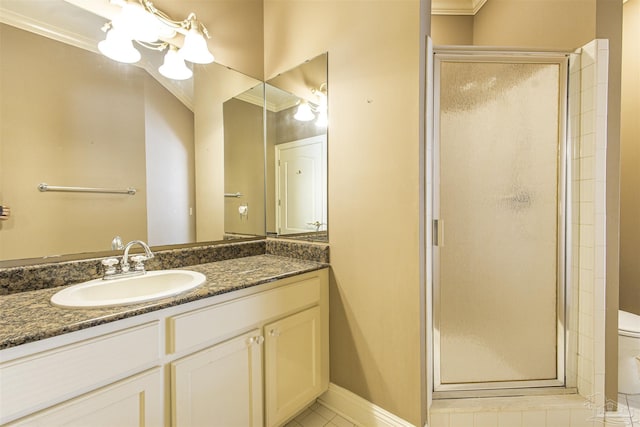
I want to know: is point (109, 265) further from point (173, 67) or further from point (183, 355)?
point (173, 67)

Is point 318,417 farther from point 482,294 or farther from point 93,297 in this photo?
point 93,297

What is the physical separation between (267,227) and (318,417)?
114cm

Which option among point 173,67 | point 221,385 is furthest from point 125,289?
point 173,67

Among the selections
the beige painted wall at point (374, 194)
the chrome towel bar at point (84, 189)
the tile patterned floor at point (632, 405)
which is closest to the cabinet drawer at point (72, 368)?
the chrome towel bar at point (84, 189)

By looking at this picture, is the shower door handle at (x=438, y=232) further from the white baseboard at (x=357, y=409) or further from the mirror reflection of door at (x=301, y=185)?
the white baseboard at (x=357, y=409)

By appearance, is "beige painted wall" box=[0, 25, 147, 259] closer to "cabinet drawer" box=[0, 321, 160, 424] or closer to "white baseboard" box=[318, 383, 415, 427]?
"cabinet drawer" box=[0, 321, 160, 424]

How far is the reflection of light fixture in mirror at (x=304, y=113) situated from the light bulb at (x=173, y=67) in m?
0.65

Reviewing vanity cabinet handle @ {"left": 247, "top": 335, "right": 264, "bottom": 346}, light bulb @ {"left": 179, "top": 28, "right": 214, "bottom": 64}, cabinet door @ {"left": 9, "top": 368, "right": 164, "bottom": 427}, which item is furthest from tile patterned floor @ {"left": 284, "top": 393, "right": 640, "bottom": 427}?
light bulb @ {"left": 179, "top": 28, "right": 214, "bottom": 64}

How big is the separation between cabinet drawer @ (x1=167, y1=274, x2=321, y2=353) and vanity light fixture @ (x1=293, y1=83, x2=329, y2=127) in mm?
885

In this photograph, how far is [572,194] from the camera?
1443 mm

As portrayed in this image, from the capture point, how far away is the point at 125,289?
119 centimetres

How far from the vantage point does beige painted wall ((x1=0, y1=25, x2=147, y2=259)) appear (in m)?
1.05

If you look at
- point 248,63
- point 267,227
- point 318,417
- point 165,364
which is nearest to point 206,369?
point 165,364

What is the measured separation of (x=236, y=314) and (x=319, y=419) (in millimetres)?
844
